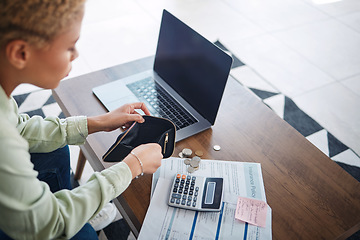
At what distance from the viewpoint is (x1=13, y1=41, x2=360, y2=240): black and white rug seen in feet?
5.81

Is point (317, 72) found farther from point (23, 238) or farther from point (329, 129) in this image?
point (23, 238)

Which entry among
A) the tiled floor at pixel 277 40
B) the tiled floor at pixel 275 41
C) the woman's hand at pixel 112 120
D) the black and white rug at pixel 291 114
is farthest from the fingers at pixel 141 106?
the tiled floor at pixel 277 40

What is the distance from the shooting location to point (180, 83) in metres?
1.24

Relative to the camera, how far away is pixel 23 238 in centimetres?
73

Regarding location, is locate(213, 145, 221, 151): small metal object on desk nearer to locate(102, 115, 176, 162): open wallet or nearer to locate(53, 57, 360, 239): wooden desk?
locate(53, 57, 360, 239): wooden desk

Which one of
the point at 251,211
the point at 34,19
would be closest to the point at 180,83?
the point at 251,211

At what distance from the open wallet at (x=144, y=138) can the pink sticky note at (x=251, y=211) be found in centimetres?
24

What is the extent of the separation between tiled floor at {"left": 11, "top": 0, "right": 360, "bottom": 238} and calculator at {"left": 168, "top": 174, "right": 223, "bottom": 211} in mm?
814

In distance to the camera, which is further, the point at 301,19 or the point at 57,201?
the point at 301,19

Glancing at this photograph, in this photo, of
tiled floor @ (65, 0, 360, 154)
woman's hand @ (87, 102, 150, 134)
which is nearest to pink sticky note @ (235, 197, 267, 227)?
woman's hand @ (87, 102, 150, 134)

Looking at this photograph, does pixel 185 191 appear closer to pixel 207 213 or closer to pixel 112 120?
pixel 207 213

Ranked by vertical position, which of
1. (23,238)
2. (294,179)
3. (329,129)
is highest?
(23,238)

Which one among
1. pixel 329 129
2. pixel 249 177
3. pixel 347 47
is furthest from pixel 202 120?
pixel 347 47

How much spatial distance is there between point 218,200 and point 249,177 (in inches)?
5.4
